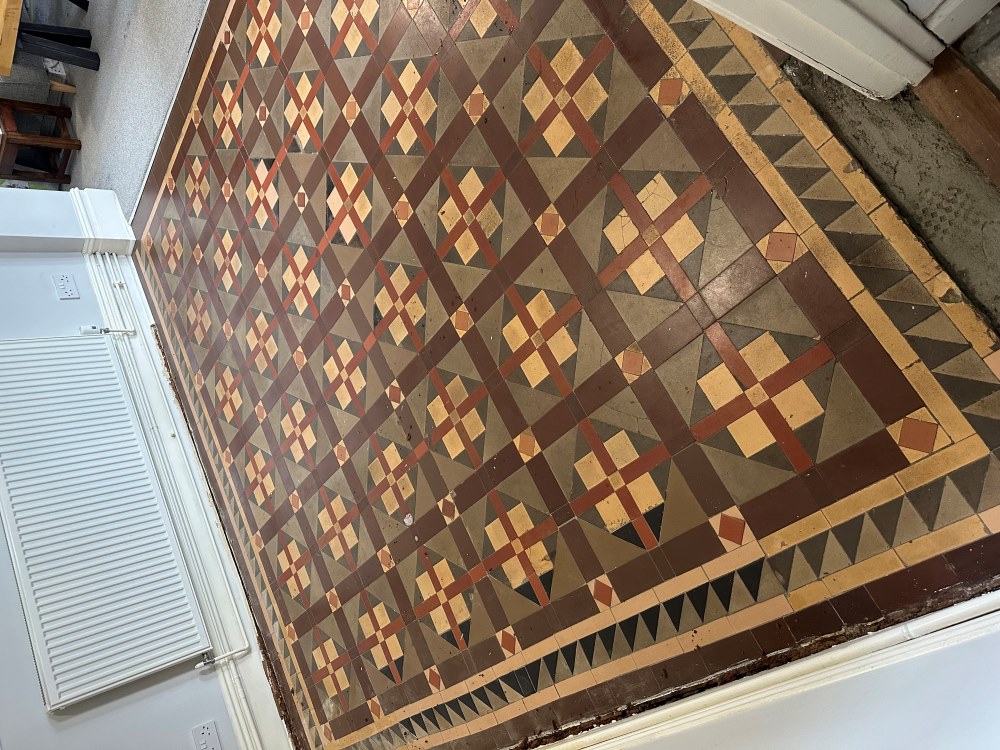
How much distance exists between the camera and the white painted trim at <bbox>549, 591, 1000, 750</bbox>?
4.84 feet

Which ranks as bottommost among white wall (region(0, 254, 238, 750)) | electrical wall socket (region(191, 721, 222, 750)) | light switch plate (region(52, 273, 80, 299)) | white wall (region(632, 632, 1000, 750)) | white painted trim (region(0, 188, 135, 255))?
white wall (region(632, 632, 1000, 750))

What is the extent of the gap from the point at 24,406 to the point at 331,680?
6.92ft

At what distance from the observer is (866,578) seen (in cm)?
185

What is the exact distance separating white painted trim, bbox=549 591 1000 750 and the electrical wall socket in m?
1.92

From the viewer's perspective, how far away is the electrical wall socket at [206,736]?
3279 mm

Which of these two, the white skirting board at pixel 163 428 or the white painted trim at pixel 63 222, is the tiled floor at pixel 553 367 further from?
the white painted trim at pixel 63 222

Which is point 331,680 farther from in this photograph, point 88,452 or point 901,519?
point 901,519

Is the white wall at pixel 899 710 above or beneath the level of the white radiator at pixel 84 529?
beneath

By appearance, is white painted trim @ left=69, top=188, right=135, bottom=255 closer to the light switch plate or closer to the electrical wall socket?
the light switch plate

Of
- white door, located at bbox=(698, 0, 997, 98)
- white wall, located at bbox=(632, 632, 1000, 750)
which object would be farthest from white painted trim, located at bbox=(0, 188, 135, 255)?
white wall, located at bbox=(632, 632, 1000, 750)

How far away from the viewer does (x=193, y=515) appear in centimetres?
377

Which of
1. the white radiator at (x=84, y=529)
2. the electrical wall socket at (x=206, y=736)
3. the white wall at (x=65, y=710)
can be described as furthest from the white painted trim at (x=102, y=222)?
the electrical wall socket at (x=206, y=736)

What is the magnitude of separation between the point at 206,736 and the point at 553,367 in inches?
102

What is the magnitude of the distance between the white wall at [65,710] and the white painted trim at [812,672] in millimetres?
2012
